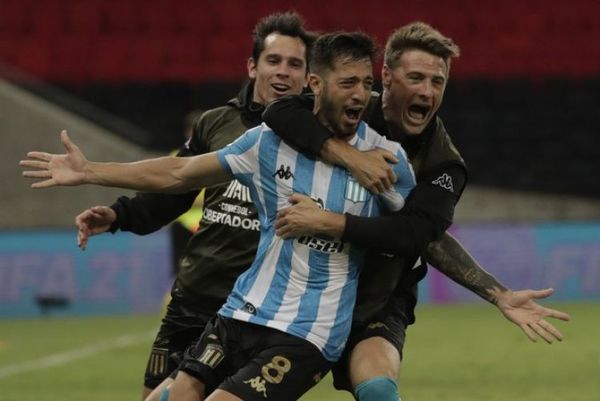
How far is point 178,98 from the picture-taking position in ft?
59.0

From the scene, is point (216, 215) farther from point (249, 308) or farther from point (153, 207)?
point (249, 308)

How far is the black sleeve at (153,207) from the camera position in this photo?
618 cm

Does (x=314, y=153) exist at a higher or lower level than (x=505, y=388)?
higher

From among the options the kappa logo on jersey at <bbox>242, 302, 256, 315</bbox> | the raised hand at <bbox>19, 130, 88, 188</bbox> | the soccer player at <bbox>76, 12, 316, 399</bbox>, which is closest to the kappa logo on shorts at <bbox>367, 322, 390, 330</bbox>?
the kappa logo on jersey at <bbox>242, 302, 256, 315</bbox>

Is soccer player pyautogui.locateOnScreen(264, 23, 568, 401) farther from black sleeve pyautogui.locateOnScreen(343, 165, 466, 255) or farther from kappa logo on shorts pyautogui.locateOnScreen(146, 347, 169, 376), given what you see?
kappa logo on shorts pyautogui.locateOnScreen(146, 347, 169, 376)

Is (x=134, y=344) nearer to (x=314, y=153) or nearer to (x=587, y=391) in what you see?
(x=587, y=391)

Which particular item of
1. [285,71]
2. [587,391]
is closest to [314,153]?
[285,71]

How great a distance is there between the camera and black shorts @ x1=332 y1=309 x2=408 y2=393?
511 cm

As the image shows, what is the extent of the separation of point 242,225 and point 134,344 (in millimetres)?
6382

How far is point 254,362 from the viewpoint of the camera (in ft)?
15.8

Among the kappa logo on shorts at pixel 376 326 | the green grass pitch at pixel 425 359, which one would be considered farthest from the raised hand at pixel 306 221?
the green grass pitch at pixel 425 359

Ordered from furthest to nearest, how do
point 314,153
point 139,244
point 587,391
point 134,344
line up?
point 139,244
point 134,344
point 587,391
point 314,153

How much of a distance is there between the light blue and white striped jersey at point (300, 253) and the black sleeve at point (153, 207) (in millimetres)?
1284

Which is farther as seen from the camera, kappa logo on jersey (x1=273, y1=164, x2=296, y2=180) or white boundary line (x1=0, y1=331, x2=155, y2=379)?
white boundary line (x1=0, y1=331, x2=155, y2=379)
